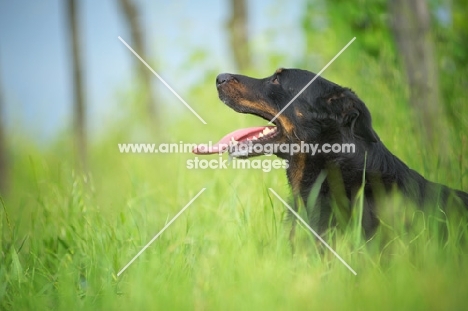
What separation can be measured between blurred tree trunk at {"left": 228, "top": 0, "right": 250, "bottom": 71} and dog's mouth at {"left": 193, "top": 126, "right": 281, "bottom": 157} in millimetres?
8275

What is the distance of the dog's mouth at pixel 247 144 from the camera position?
4.32m

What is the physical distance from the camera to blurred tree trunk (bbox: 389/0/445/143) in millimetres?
6422

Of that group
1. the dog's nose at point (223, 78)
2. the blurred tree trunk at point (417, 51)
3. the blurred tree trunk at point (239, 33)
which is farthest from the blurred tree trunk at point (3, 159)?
the blurred tree trunk at point (239, 33)

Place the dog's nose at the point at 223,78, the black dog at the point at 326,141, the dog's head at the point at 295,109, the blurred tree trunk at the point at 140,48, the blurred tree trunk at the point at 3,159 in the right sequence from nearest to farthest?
the black dog at the point at 326,141
the dog's head at the point at 295,109
the dog's nose at the point at 223,78
the blurred tree trunk at the point at 3,159
the blurred tree trunk at the point at 140,48

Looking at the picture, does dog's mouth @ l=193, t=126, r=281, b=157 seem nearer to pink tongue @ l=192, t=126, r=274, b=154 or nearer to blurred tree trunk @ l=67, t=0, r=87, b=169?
pink tongue @ l=192, t=126, r=274, b=154

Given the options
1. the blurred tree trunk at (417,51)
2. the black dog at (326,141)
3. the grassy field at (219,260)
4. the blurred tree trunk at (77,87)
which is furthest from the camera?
the blurred tree trunk at (77,87)

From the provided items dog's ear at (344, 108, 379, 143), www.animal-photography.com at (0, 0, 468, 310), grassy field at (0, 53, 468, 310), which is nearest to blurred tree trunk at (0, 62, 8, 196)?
www.animal-photography.com at (0, 0, 468, 310)

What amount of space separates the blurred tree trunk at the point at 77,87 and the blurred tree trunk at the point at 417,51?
4968 mm

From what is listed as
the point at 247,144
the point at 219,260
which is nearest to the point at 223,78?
the point at 247,144

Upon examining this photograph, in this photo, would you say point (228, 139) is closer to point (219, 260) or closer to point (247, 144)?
point (247, 144)

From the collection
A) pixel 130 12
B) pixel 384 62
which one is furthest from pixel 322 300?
pixel 130 12

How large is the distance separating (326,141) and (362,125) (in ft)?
0.90

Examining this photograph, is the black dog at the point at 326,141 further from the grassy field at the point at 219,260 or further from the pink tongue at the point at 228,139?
the grassy field at the point at 219,260

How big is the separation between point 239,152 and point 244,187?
144cm
